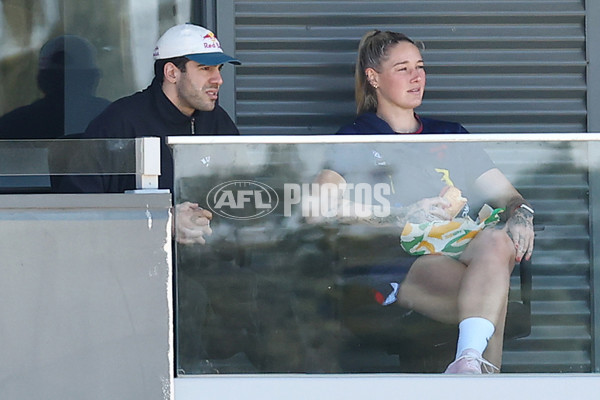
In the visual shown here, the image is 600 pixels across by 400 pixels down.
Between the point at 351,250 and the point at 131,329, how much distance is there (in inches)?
27.0

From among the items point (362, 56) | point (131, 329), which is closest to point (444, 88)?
point (362, 56)

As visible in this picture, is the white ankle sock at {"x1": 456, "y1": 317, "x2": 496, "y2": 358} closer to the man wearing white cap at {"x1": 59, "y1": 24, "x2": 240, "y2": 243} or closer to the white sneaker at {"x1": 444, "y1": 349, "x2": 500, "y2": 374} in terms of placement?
the white sneaker at {"x1": 444, "y1": 349, "x2": 500, "y2": 374}

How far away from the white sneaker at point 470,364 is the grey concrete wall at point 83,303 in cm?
83

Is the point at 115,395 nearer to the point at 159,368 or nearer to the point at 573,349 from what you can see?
the point at 159,368

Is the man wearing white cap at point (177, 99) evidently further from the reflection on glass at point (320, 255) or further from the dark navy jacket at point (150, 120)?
the reflection on glass at point (320, 255)

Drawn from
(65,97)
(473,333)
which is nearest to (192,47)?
(65,97)

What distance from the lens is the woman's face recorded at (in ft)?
14.2

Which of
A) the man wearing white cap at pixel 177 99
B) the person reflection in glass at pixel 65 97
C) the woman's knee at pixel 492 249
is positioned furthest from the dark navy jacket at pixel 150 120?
the woman's knee at pixel 492 249

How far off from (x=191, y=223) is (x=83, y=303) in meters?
0.40

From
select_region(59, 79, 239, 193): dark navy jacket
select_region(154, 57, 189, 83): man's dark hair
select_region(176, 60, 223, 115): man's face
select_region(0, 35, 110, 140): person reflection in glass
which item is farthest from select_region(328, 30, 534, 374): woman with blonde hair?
select_region(0, 35, 110, 140): person reflection in glass

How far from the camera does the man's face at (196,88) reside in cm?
421

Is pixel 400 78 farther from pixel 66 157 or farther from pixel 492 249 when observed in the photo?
pixel 66 157

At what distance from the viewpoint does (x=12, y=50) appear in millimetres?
5070

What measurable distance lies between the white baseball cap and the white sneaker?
162 centimetres
